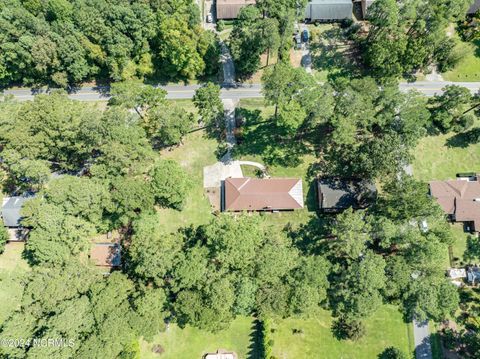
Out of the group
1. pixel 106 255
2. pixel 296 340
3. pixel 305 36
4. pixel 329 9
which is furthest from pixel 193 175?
pixel 329 9

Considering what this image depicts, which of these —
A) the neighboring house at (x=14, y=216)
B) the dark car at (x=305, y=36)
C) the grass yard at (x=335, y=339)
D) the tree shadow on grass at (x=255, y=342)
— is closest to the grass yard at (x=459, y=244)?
the grass yard at (x=335, y=339)

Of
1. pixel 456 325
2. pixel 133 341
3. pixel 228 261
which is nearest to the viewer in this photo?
pixel 228 261

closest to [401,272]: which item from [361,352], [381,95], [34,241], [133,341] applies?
[361,352]

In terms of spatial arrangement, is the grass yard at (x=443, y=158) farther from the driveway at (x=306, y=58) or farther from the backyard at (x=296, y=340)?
the driveway at (x=306, y=58)

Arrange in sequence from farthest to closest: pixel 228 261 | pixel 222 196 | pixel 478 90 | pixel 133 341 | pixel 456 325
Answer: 1. pixel 478 90
2. pixel 222 196
3. pixel 456 325
4. pixel 133 341
5. pixel 228 261

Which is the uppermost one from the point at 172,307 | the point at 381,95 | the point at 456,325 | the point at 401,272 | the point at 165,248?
the point at 381,95

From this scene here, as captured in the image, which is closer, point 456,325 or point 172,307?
point 172,307

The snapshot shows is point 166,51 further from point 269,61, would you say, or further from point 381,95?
point 381,95
